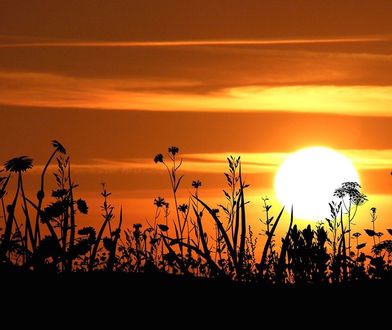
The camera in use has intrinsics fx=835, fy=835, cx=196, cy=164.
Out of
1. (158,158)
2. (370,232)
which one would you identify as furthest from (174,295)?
(158,158)

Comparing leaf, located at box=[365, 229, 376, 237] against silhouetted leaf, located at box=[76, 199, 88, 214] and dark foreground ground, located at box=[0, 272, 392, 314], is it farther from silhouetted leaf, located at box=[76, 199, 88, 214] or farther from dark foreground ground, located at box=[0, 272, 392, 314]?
silhouetted leaf, located at box=[76, 199, 88, 214]

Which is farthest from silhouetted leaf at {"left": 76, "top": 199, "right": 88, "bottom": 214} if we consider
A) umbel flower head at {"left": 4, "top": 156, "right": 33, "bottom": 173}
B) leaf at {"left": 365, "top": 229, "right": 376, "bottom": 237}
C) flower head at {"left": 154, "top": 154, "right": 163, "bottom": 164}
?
leaf at {"left": 365, "top": 229, "right": 376, "bottom": 237}

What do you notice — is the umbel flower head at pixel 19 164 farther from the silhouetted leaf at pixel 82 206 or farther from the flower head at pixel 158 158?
the flower head at pixel 158 158

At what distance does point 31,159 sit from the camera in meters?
5.79

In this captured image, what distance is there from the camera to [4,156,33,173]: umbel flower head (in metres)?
5.70

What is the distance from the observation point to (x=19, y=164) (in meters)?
5.76

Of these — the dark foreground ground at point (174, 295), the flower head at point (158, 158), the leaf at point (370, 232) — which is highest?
the flower head at point (158, 158)

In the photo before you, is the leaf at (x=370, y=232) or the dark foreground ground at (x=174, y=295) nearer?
the dark foreground ground at (x=174, y=295)

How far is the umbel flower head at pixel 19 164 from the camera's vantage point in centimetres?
570

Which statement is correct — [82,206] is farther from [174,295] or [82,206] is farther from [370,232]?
[370,232]

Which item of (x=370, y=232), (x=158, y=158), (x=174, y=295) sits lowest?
(x=174, y=295)

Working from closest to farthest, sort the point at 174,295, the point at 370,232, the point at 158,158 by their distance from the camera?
the point at 174,295 < the point at 370,232 < the point at 158,158

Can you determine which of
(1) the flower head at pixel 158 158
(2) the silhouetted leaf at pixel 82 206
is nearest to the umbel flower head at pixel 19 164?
(2) the silhouetted leaf at pixel 82 206

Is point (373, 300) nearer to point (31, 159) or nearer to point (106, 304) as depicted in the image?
point (106, 304)
